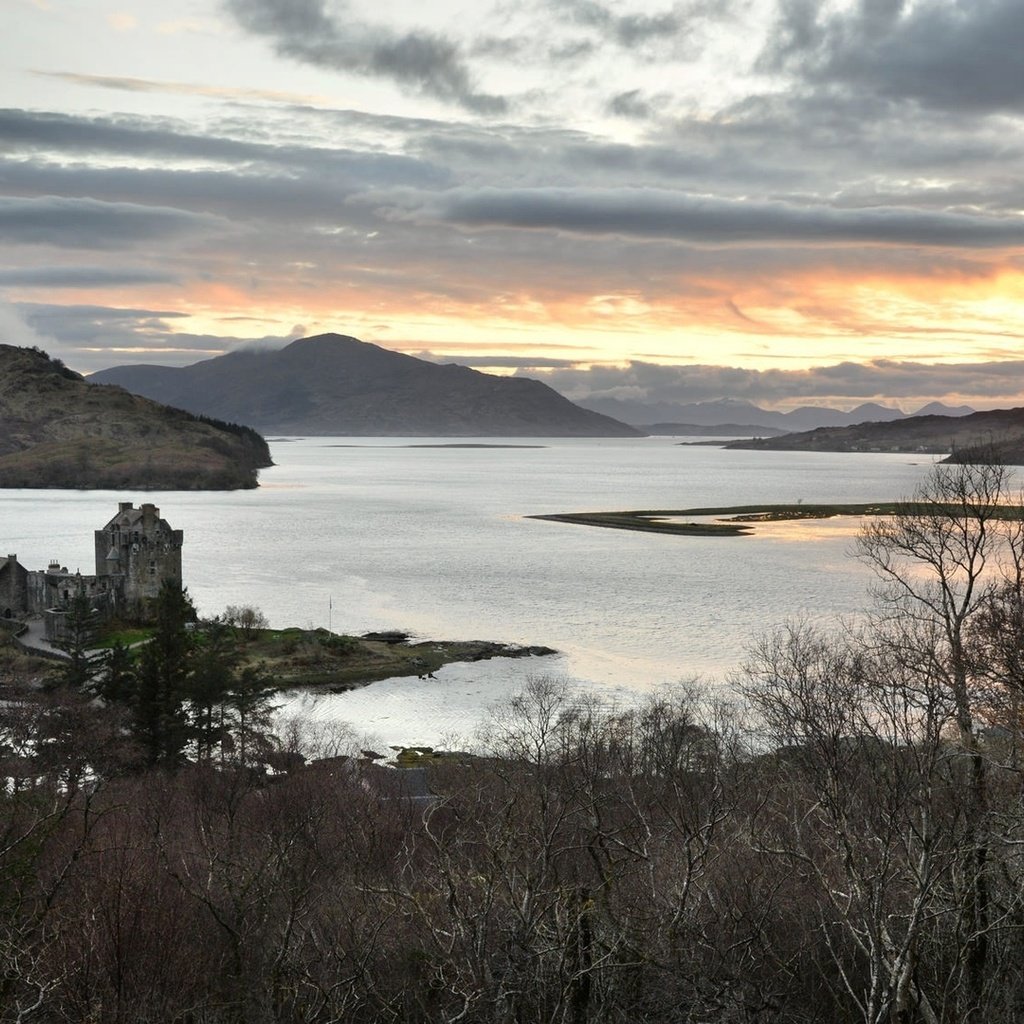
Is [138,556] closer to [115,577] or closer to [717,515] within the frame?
[115,577]

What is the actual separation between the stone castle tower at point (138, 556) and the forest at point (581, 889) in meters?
45.0

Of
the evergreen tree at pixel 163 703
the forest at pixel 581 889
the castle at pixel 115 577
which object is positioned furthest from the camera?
the castle at pixel 115 577

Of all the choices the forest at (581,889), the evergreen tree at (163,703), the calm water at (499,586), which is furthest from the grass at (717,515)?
the forest at (581,889)

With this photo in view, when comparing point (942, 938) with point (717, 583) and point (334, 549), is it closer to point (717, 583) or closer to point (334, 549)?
point (717, 583)

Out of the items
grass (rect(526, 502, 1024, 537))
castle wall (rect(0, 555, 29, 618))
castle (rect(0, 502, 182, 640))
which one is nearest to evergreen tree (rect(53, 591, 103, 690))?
castle (rect(0, 502, 182, 640))

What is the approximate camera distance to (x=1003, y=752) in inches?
941

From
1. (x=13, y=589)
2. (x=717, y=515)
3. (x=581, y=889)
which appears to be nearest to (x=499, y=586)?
(x=13, y=589)

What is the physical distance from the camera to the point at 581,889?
18719mm

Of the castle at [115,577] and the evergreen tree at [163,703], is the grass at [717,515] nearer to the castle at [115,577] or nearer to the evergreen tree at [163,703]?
the castle at [115,577]

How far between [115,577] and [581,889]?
67408 mm

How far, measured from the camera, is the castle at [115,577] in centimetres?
7619

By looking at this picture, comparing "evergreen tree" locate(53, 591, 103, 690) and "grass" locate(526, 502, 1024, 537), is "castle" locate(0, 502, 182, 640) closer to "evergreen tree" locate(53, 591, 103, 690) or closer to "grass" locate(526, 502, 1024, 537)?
"evergreen tree" locate(53, 591, 103, 690)

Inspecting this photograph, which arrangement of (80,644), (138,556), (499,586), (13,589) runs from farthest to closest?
1. (499,586)
2. (138,556)
3. (13,589)
4. (80,644)

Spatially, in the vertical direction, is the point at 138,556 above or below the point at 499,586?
above
